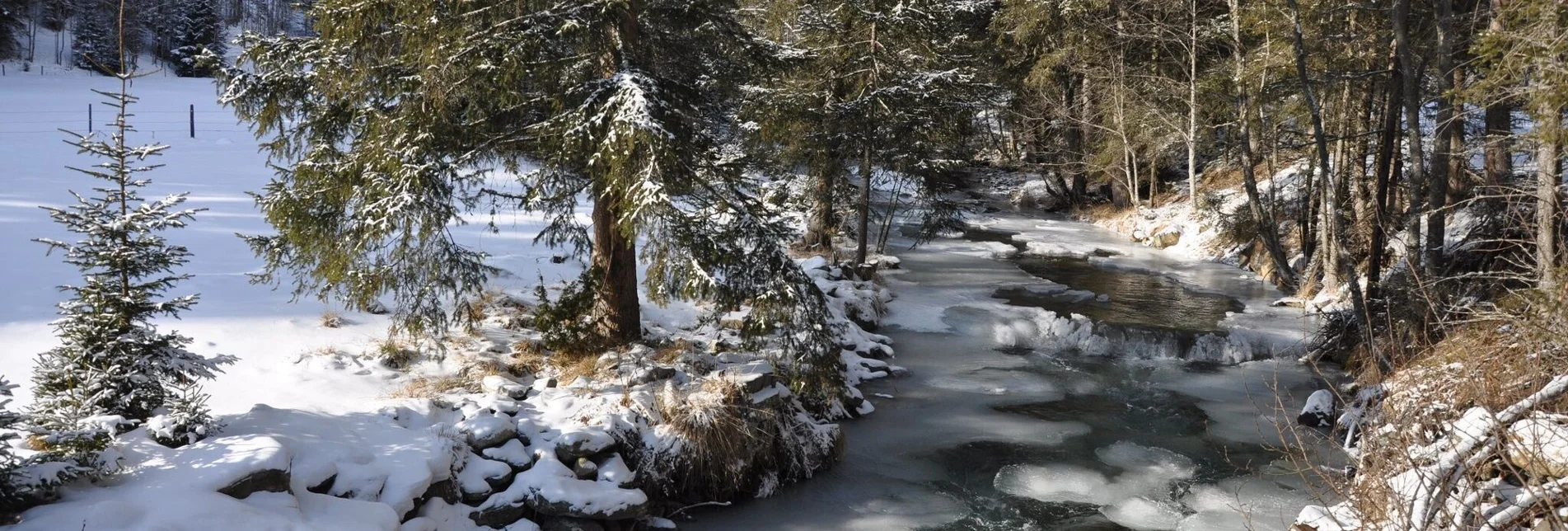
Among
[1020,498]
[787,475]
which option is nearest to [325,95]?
[787,475]

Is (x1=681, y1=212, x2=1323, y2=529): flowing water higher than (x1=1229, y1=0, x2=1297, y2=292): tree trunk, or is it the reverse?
(x1=1229, y1=0, x2=1297, y2=292): tree trunk

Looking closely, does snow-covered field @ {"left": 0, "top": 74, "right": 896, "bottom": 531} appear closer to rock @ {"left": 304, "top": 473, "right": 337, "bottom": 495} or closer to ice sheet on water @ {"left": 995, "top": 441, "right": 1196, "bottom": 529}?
rock @ {"left": 304, "top": 473, "right": 337, "bottom": 495}

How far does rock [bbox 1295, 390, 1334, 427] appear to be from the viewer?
34.4 ft

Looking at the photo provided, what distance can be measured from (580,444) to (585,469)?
9.2 inches

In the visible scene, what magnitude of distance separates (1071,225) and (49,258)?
2234 centimetres

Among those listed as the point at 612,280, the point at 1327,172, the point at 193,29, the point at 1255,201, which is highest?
the point at 193,29

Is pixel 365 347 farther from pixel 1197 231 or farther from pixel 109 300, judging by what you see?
pixel 1197 231

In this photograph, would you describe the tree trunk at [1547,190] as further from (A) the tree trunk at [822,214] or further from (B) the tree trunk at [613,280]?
(A) the tree trunk at [822,214]

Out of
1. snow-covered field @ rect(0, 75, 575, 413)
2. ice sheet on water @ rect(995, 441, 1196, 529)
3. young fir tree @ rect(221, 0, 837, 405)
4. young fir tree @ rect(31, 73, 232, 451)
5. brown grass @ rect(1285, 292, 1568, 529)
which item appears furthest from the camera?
ice sheet on water @ rect(995, 441, 1196, 529)

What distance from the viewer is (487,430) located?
7.81 metres

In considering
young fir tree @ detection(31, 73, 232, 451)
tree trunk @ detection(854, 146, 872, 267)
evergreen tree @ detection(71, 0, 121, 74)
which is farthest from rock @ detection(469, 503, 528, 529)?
evergreen tree @ detection(71, 0, 121, 74)

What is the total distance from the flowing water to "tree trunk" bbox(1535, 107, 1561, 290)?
2215 mm

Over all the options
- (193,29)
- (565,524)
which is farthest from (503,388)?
(193,29)

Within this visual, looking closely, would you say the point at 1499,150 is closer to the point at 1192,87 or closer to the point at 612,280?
the point at 1192,87
